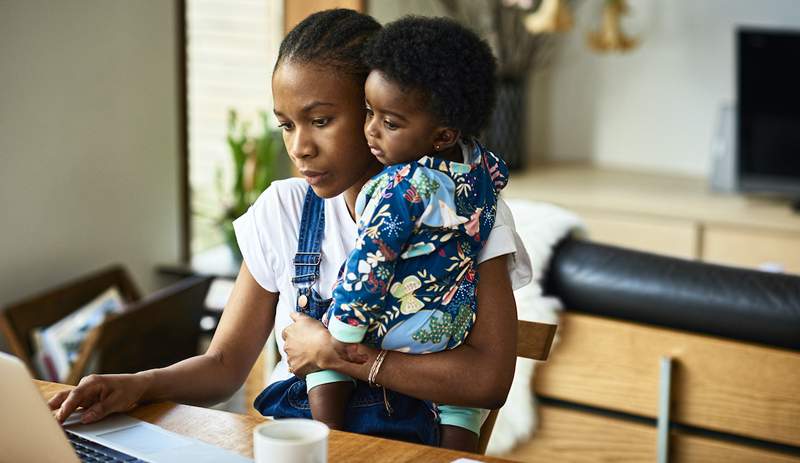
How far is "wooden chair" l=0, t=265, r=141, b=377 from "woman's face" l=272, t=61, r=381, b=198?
1468 millimetres

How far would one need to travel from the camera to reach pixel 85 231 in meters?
2.88

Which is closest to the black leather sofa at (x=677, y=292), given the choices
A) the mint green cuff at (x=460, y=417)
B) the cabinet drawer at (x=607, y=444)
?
the cabinet drawer at (x=607, y=444)

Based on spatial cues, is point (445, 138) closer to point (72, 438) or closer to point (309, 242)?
point (309, 242)

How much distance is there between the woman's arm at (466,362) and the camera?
48.8 inches

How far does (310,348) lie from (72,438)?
30 centimetres

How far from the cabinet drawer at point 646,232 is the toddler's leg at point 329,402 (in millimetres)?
2644

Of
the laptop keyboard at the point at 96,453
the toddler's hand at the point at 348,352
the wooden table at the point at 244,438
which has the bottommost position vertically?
the laptop keyboard at the point at 96,453

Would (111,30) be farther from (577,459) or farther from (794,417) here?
(794,417)

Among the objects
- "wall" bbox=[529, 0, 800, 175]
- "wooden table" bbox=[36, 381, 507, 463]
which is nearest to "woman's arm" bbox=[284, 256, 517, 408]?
"wooden table" bbox=[36, 381, 507, 463]

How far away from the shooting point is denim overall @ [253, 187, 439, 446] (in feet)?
4.21

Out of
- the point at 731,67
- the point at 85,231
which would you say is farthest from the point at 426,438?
the point at 731,67

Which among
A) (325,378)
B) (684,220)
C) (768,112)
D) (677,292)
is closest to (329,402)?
(325,378)

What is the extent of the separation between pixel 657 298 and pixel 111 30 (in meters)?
1.83

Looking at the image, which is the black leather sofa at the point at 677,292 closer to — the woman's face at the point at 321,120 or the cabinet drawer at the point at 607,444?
the cabinet drawer at the point at 607,444
